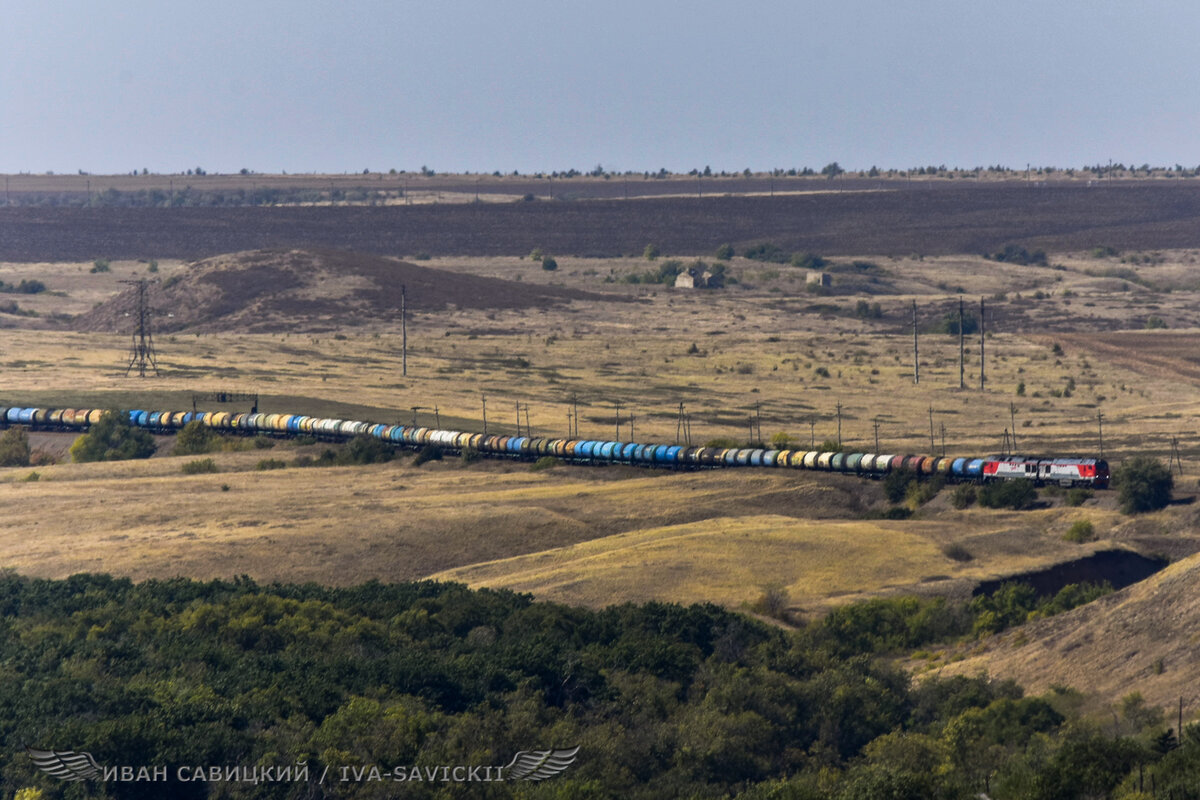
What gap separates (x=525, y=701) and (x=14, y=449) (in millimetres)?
55855

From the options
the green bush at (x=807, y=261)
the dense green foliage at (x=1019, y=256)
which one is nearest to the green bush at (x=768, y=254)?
the green bush at (x=807, y=261)

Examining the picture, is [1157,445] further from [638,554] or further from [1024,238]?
[1024,238]

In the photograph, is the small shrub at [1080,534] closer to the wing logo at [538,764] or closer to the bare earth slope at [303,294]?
the wing logo at [538,764]

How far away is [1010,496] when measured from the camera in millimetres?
61844

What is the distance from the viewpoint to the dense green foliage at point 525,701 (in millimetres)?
27328

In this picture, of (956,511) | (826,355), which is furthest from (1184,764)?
(826,355)

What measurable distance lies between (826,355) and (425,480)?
5404cm

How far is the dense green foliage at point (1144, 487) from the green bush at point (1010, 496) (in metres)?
3.49

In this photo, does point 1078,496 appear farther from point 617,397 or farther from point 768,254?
point 768,254

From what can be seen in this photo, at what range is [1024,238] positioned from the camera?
193750mm

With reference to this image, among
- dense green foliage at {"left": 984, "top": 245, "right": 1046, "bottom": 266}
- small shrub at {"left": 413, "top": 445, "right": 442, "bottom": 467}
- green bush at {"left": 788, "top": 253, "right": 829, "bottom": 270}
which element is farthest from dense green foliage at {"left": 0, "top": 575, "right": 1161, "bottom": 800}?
dense green foliage at {"left": 984, "top": 245, "right": 1046, "bottom": 266}

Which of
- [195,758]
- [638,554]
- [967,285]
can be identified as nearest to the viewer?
[195,758]

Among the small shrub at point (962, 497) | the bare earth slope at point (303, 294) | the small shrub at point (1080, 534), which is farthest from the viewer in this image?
the bare earth slope at point (303, 294)

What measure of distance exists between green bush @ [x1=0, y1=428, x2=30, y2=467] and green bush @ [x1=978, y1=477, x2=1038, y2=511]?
48806 mm
